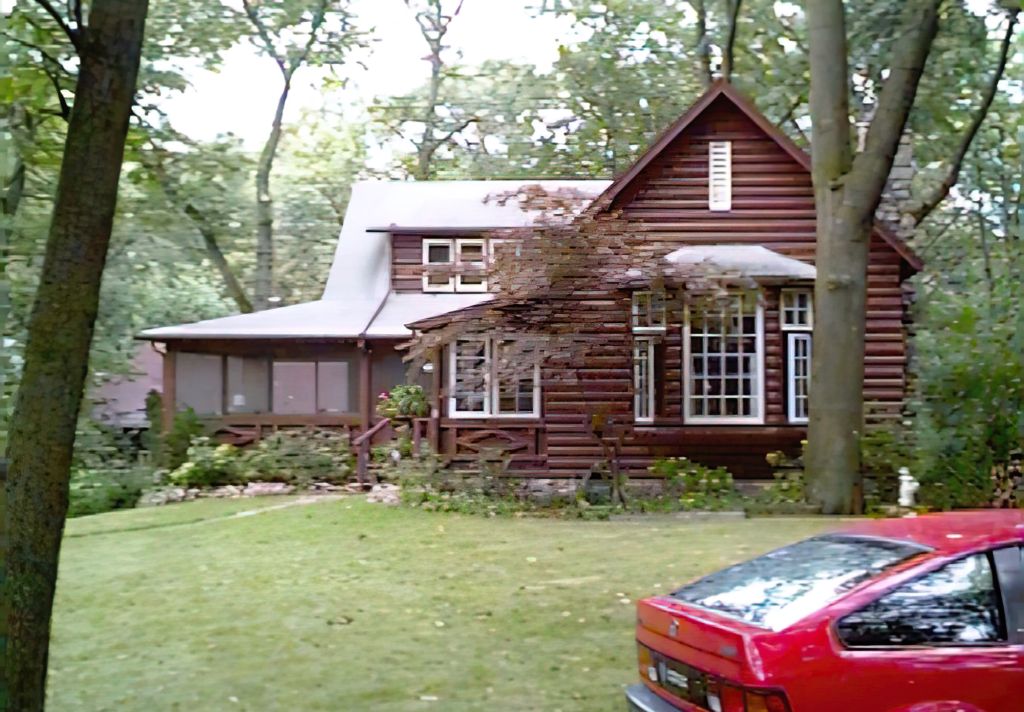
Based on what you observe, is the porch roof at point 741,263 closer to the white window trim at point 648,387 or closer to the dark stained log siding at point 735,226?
the dark stained log siding at point 735,226

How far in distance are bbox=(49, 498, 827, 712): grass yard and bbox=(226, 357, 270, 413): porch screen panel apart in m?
8.86

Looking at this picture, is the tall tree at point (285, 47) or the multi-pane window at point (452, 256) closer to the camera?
the multi-pane window at point (452, 256)

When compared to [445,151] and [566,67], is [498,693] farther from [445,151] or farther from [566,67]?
[445,151]

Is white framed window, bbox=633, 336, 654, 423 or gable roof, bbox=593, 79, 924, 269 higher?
gable roof, bbox=593, 79, 924, 269

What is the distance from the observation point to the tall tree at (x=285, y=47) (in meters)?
33.7

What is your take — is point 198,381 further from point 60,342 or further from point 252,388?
point 60,342

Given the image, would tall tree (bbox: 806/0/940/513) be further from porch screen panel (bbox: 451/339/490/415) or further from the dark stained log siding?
porch screen panel (bbox: 451/339/490/415)

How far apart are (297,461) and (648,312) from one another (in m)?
8.39

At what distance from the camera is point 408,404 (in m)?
20.6

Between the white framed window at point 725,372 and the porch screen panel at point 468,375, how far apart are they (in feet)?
12.3

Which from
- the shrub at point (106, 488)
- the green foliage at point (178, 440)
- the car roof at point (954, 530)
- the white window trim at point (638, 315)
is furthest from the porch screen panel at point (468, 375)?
the car roof at point (954, 530)

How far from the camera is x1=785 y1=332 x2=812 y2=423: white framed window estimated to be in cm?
1909

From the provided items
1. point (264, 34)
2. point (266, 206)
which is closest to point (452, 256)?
point (266, 206)

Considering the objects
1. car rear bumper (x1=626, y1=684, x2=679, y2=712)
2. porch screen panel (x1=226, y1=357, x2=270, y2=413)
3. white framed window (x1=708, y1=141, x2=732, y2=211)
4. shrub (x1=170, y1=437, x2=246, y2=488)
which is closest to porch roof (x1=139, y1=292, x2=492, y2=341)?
porch screen panel (x1=226, y1=357, x2=270, y2=413)
